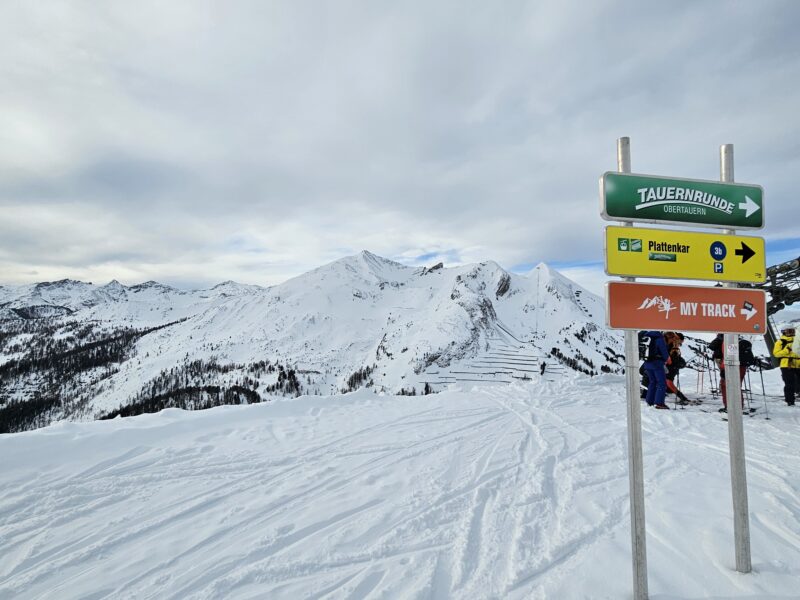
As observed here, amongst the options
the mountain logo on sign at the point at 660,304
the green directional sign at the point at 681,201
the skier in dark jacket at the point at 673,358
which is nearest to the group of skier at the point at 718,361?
the skier in dark jacket at the point at 673,358

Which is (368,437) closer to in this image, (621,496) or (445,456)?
(445,456)

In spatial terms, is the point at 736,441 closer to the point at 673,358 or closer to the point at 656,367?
the point at 656,367

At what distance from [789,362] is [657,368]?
354cm

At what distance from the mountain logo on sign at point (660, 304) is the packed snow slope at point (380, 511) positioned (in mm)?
2412

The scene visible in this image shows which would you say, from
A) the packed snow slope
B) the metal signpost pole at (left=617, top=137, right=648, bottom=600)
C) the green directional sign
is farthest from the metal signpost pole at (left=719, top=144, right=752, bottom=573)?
the metal signpost pole at (left=617, top=137, right=648, bottom=600)

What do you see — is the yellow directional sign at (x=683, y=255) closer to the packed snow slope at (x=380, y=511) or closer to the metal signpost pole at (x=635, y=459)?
the metal signpost pole at (x=635, y=459)

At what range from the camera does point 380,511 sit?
4770 millimetres

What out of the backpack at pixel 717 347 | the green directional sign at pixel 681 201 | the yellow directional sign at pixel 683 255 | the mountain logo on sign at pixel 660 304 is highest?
the green directional sign at pixel 681 201

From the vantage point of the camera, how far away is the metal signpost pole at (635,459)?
310 centimetres

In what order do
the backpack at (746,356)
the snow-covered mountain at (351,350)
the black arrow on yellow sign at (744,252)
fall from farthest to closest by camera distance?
the snow-covered mountain at (351,350), the backpack at (746,356), the black arrow on yellow sign at (744,252)

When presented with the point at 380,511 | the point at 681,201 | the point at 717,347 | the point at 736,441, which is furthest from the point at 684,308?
the point at 717,347

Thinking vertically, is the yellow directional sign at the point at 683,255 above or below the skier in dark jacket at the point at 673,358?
above

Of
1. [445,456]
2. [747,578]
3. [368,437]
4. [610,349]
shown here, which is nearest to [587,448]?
[445,456]

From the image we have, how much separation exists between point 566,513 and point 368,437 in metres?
4.24
